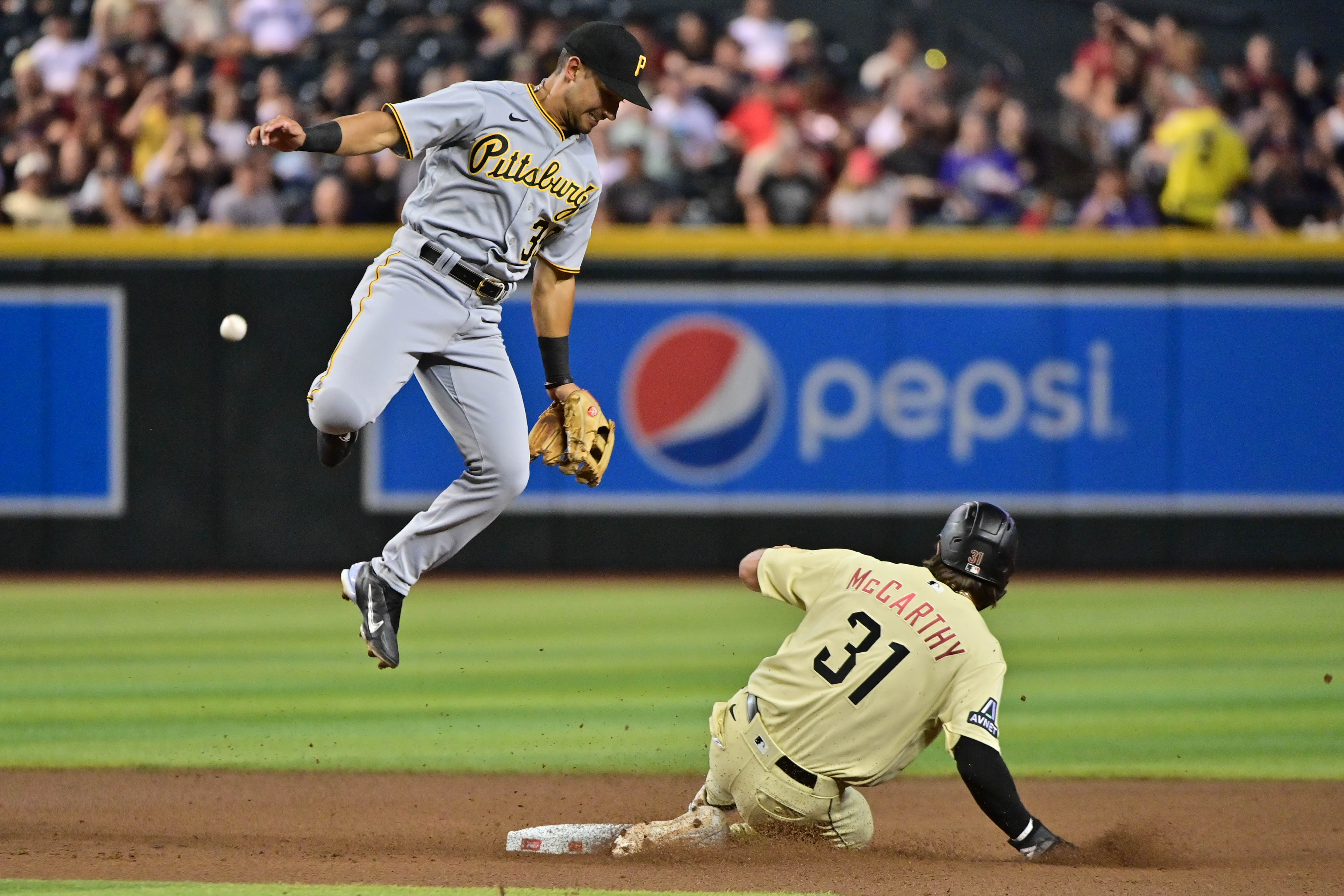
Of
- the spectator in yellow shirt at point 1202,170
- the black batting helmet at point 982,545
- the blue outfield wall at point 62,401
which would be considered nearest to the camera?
A: the black batting helmet at point 982,545

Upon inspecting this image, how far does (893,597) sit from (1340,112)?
9.82m

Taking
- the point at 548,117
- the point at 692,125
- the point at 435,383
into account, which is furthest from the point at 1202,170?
the point at 435,383

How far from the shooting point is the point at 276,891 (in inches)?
166

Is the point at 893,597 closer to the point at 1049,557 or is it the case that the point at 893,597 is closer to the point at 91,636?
the point at 91,636

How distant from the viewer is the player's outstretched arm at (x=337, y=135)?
429cm

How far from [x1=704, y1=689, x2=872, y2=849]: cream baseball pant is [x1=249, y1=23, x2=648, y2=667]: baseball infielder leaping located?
3.40ft

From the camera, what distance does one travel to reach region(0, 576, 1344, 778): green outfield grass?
6.92m

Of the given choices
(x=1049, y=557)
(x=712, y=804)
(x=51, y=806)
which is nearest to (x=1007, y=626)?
(x=1049, y=557)

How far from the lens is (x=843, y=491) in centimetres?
1182

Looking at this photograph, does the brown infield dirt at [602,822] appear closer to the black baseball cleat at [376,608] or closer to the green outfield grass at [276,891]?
the green outfield grass at [276,891]

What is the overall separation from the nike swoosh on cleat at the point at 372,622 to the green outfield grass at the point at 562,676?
1.67 meters

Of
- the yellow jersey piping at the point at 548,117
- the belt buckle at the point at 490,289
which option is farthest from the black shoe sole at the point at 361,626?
the yellow jersey piping at the point at 548,117

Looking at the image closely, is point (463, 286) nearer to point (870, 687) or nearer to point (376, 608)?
point (376, 608)

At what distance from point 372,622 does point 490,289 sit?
111cm
